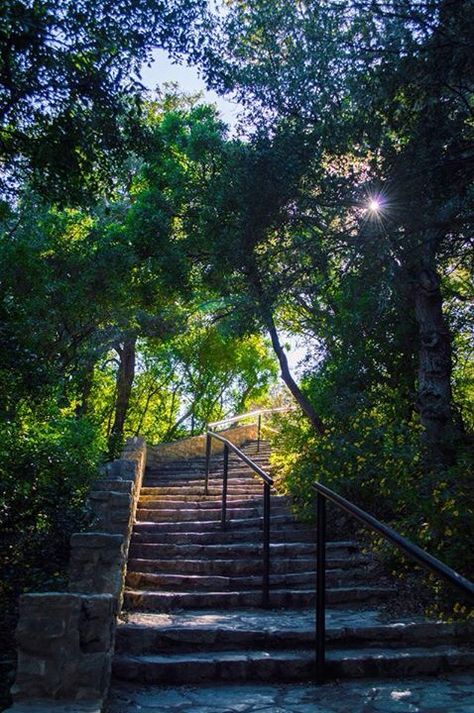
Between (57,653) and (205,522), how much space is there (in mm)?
4400

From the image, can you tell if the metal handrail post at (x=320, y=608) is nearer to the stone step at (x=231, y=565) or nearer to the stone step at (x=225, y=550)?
the stone step at (x=231, y=565)

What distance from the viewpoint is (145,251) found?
34.6ft

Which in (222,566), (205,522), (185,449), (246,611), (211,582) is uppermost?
(185,449)

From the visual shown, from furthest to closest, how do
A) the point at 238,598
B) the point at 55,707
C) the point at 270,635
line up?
the point at 238,598 < the point at 270,635 < the point at 55,707

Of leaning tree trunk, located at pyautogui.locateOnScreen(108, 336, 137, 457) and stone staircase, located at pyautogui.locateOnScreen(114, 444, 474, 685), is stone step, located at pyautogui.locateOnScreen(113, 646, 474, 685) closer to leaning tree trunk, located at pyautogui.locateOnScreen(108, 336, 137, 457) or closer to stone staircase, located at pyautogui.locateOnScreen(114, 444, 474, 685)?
stone staircase, located at pyautogui.locateOnScreen(114, 444, 474, 685)

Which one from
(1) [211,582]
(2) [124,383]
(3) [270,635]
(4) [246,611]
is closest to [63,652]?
(3) [270,635]

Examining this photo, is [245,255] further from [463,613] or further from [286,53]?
[463,613]

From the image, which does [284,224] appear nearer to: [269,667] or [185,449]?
[269,667]

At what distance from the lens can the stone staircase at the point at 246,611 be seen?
145 inches

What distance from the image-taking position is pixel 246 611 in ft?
16.2

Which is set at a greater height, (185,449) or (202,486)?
(185,449)

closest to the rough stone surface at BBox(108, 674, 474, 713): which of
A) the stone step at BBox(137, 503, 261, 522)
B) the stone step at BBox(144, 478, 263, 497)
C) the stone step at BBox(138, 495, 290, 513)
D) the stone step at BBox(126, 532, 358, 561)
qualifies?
the stone step at BBox(126, 532, 358, 561)

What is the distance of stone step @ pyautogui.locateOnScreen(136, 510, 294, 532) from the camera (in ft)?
22.9

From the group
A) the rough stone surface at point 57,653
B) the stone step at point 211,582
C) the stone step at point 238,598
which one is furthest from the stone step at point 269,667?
the stone step at point 211,582
